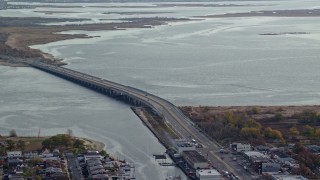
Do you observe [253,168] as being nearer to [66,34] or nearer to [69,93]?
[69,93]

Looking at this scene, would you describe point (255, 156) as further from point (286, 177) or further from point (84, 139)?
point (84, 139)

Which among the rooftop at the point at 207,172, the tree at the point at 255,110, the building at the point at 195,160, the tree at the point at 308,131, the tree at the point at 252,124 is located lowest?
the rooftop at the point at 207,172

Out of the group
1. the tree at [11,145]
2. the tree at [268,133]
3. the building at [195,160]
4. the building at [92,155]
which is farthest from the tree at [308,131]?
the tree at [11,145]

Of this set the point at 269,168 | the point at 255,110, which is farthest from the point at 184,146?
the point at 255,110

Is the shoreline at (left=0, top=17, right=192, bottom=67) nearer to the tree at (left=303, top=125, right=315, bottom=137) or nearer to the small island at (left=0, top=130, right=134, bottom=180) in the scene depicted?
the small island at (left=0, top=130, right=134, bottom=180)

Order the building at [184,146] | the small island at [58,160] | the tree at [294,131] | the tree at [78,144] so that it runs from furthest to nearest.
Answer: the tree at [294,131] < the tree at [78,144] < the building at [184,146] < the small island at [58,160]

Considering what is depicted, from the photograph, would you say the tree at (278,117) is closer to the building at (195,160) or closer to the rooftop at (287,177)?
the building at (195,160)
